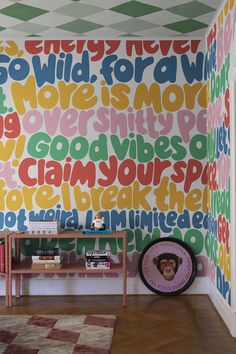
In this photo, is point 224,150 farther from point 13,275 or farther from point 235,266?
point 13,275

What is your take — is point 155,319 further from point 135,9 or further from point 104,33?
point 104,33

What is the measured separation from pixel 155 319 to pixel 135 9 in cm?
252

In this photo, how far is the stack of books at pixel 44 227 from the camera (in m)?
4.64

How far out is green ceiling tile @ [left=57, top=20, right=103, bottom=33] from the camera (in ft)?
14.9

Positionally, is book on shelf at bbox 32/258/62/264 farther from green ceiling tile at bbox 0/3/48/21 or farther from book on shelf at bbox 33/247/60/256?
green ceiling tile at bbox 0/3/48/21

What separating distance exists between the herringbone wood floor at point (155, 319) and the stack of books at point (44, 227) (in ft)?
2.11

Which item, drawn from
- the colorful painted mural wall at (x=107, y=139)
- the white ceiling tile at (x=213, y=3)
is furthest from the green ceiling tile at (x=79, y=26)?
the white ceiling tile at (x=213, y=3)

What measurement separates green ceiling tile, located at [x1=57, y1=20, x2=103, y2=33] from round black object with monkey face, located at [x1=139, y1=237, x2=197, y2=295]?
2.09m

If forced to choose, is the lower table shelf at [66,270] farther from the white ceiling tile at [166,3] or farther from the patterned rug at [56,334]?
the white ceiling tile at [166,3]

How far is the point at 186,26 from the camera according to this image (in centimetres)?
462

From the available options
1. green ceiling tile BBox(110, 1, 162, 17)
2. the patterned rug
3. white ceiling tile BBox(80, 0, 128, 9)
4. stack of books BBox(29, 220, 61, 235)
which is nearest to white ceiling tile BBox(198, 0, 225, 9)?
green ceiling tile BBox(110, 1, 162, 17)

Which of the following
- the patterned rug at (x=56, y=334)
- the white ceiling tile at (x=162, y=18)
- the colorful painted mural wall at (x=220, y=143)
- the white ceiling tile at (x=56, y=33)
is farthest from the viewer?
the white ceiling tile at (x=56, y=33)

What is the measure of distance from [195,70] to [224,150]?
49.4 inches

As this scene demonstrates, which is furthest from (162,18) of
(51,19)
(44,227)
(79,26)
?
(44,227)
